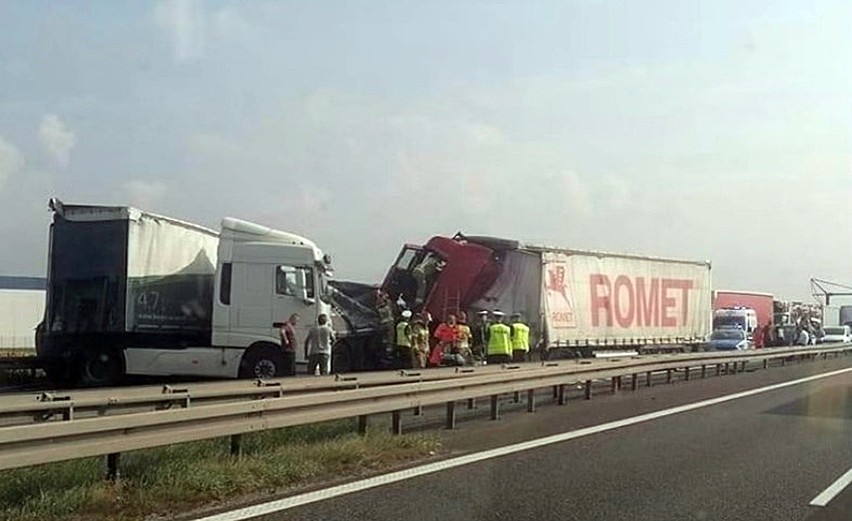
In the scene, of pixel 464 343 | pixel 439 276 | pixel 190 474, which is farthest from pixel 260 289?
pixel 190 474

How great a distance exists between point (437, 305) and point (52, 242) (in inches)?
374

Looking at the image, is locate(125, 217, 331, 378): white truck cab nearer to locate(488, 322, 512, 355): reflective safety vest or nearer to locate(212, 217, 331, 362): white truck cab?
locate(212, 217, 331, 362): white truck cab

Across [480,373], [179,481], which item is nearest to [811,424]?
[480,373]

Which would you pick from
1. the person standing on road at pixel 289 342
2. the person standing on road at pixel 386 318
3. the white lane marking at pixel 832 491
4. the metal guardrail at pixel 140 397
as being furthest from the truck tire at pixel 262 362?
the white lane marking at pixel 832 491

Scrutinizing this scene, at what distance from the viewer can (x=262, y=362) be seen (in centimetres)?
2291

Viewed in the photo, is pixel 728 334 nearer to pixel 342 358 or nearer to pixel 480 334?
pixel 480 334

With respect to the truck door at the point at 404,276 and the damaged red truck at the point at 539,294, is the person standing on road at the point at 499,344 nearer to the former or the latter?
the damaged red truck at the point at 539,294

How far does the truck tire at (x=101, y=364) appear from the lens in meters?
22.5

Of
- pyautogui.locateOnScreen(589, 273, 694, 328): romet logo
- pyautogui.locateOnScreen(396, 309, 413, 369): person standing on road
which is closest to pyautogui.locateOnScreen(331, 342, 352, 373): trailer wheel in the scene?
pyautogui.locateOnScreen(396, 309, 413, 369): person standing on road

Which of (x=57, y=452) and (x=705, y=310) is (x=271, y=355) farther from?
(x=705, y=310)

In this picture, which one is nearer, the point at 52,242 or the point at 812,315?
the point at 52,242

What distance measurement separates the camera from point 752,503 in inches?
360

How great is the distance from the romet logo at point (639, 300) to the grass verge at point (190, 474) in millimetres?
20537

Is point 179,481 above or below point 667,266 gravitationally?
below
